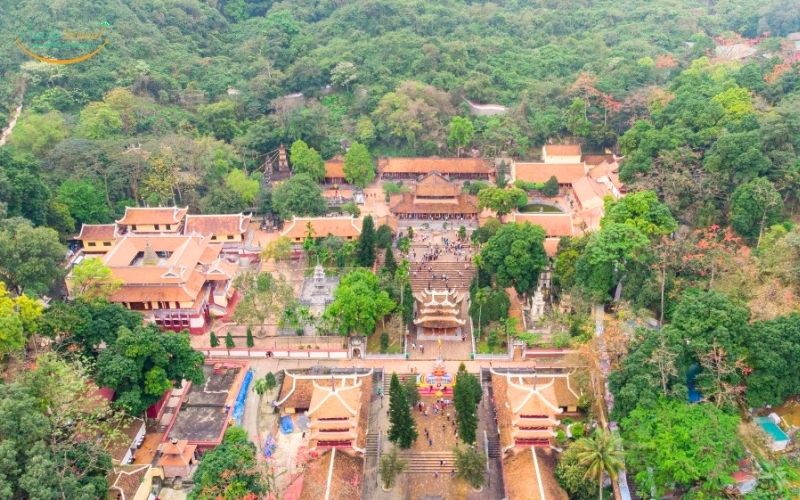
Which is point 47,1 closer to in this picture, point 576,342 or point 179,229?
point 179,229

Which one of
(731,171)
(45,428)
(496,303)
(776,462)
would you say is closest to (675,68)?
(731,171)

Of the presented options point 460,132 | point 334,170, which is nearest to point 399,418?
point 334,170

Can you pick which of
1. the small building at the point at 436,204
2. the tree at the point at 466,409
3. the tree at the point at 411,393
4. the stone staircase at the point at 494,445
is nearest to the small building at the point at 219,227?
Result: the small building at the point at 436,204

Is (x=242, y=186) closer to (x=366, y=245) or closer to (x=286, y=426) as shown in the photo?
(x=366, y=245)

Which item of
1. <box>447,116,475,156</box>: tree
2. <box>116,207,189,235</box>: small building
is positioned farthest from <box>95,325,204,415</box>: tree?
<box>447,116,475,156</box>: tree

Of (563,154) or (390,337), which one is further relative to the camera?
(563,154)

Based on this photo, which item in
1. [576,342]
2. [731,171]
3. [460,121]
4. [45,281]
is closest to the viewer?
[576,342]

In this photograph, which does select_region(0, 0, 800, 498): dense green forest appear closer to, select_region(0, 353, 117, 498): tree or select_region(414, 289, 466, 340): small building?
select_region(0, 353, 117, 498): tree
